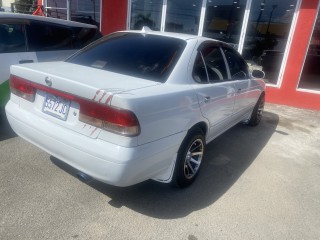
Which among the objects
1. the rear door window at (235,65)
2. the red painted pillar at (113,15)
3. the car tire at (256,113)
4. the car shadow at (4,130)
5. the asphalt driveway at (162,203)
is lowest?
the car shadow at (4,130)

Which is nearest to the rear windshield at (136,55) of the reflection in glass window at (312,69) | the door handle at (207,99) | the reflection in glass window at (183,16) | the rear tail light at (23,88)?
the door handle at (207,99)

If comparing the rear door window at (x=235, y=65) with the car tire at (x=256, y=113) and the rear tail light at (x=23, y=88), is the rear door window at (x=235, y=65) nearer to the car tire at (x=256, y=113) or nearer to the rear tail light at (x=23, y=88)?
the car tire at (x=256, y=113)

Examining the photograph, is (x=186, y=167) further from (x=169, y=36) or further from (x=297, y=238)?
(x=169, y=36)

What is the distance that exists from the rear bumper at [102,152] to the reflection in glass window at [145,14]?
7.18 metres

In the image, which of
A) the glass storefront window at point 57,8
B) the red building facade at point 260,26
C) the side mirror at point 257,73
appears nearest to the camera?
the side mirror at point 257,73

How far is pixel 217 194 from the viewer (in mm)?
3166

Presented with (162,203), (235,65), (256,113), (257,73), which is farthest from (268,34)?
(162,203)

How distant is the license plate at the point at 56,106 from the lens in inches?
95.2

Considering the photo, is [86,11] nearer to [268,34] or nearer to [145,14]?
[145,14]

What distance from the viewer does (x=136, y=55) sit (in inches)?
119

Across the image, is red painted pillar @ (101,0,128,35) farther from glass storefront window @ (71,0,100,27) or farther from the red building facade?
glass storefront window @ (71,0,100,27)

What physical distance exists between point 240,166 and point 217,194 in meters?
0.92

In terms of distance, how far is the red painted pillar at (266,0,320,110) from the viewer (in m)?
6.95

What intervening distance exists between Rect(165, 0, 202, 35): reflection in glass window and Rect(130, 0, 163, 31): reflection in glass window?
1.30 feet
